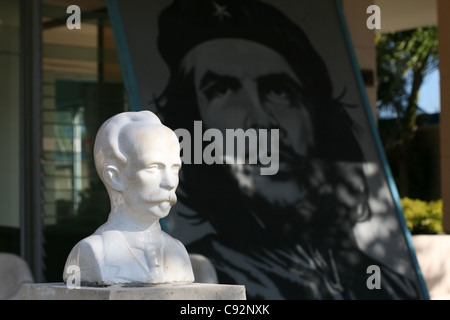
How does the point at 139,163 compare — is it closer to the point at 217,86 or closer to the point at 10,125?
the point at 217,86

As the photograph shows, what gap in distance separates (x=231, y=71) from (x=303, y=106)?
30.7 inches

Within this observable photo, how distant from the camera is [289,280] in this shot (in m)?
7.84

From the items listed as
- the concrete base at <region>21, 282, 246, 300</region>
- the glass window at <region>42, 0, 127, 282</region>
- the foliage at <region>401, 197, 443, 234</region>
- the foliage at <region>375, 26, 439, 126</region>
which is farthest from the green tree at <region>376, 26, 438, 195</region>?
the concrete base at <region>21, 282, 246, 300</region>

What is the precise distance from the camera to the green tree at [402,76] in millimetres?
22609

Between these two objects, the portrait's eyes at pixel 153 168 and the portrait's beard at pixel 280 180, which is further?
the portrait's beard at pixel 280 180

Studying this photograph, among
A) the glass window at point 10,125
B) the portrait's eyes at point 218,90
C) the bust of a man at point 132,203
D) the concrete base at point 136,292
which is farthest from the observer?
the glass window at point 10,125

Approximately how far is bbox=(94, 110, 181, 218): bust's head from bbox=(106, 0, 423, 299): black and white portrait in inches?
131

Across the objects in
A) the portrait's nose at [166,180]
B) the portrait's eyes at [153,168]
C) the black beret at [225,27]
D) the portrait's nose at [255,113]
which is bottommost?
the portrait's nose at [166,180]

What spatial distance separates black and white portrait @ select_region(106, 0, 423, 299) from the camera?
7.80 m

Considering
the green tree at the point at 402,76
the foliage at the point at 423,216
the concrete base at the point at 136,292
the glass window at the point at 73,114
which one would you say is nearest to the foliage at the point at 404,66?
the green tree at the point at 402,76

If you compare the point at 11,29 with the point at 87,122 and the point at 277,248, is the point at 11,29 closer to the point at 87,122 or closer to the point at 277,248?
the point at 87,122

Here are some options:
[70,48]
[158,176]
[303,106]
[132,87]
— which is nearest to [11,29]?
[70,48]

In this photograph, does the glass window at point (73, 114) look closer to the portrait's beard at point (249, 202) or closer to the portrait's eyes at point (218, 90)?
the portrait's eyes at point (218, 90)

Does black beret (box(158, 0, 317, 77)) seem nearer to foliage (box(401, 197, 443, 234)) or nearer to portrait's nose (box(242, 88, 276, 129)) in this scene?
portrait's nose (box(242, 88, 276, 129))
